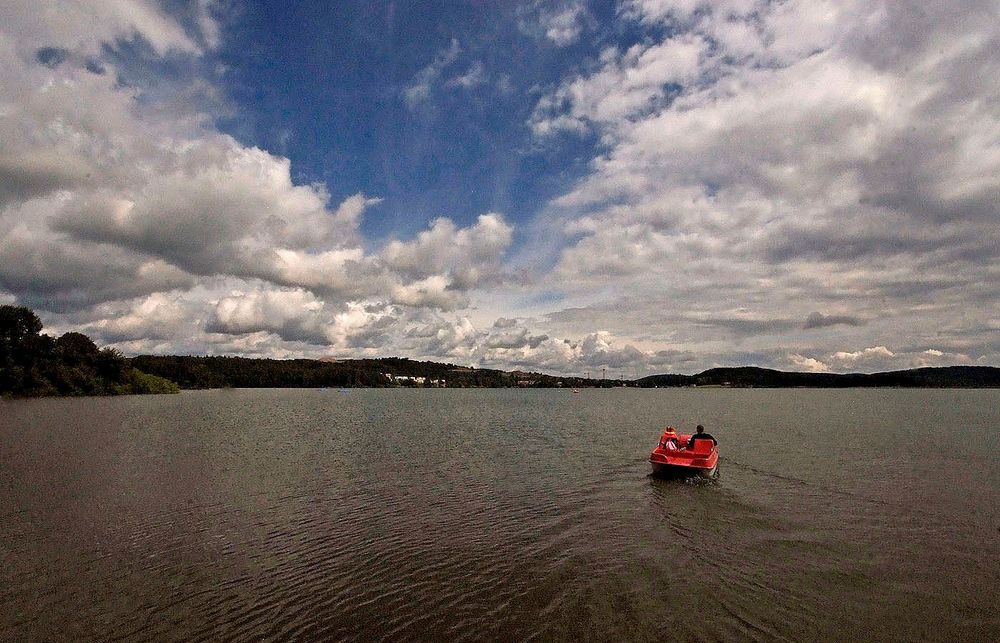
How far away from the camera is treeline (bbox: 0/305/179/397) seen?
3890 inches

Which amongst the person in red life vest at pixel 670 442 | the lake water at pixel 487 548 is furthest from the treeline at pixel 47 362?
the person in red life vest at pixel 670 442

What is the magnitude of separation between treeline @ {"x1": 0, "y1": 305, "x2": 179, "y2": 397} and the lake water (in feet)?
285

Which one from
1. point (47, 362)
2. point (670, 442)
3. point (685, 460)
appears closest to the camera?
point (685, 460)

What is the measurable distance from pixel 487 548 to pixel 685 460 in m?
15.3

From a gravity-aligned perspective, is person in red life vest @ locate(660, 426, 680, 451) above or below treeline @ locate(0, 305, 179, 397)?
below

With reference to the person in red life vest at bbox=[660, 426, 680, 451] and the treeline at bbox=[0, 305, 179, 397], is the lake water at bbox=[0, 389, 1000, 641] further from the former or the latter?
the treeline at bbox=[0, 305, 179, 397]

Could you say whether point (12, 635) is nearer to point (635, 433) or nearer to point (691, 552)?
point (691, 552)

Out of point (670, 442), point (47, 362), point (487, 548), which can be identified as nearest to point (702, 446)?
point (670, 442)

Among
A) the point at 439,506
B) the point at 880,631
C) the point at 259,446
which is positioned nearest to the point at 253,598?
the point at 439,506

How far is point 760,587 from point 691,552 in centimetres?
287

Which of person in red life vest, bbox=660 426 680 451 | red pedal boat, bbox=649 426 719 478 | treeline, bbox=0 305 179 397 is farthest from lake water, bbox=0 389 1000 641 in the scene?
treeline, bbox=0 305 179 397

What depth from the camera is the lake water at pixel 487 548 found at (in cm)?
1178

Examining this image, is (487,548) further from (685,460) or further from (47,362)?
(47,362)

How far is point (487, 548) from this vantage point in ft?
53.7
